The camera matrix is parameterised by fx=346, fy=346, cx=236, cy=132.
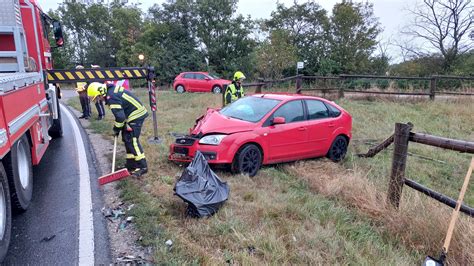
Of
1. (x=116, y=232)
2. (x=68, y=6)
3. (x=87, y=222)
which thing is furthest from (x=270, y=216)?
(x=68, y=6)

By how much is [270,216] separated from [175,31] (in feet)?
98.9

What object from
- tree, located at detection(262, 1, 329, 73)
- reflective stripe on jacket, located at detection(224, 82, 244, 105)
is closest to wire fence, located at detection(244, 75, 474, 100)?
reflective stripe on jacket, located at detection(224, 82, 244, 105)

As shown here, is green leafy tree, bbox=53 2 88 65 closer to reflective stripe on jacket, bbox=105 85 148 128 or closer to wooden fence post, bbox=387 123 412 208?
reflective stripe on jacket, bbox=105 85 148 128

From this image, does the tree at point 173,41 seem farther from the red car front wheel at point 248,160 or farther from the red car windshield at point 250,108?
the red car front wheel at point 248,160

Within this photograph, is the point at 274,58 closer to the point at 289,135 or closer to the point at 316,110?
the point at 316,110

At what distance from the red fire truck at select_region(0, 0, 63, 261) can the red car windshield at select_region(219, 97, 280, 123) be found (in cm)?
310

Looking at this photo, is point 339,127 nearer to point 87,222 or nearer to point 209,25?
point 87,222

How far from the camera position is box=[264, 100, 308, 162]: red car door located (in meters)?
6.07

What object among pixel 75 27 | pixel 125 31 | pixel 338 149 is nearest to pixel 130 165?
pixel 338 149

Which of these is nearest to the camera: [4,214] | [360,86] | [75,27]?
[4,214]

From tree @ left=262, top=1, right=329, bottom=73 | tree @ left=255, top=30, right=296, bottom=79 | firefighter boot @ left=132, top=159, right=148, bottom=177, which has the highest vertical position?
tree @ left=262, top=1, right=329, bottom=73

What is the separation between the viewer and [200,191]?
4098 millimetres

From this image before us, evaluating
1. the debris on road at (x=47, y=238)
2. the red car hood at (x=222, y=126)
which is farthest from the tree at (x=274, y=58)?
the debris on road at (x=47, y=238)

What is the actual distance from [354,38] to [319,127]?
26205 mm
